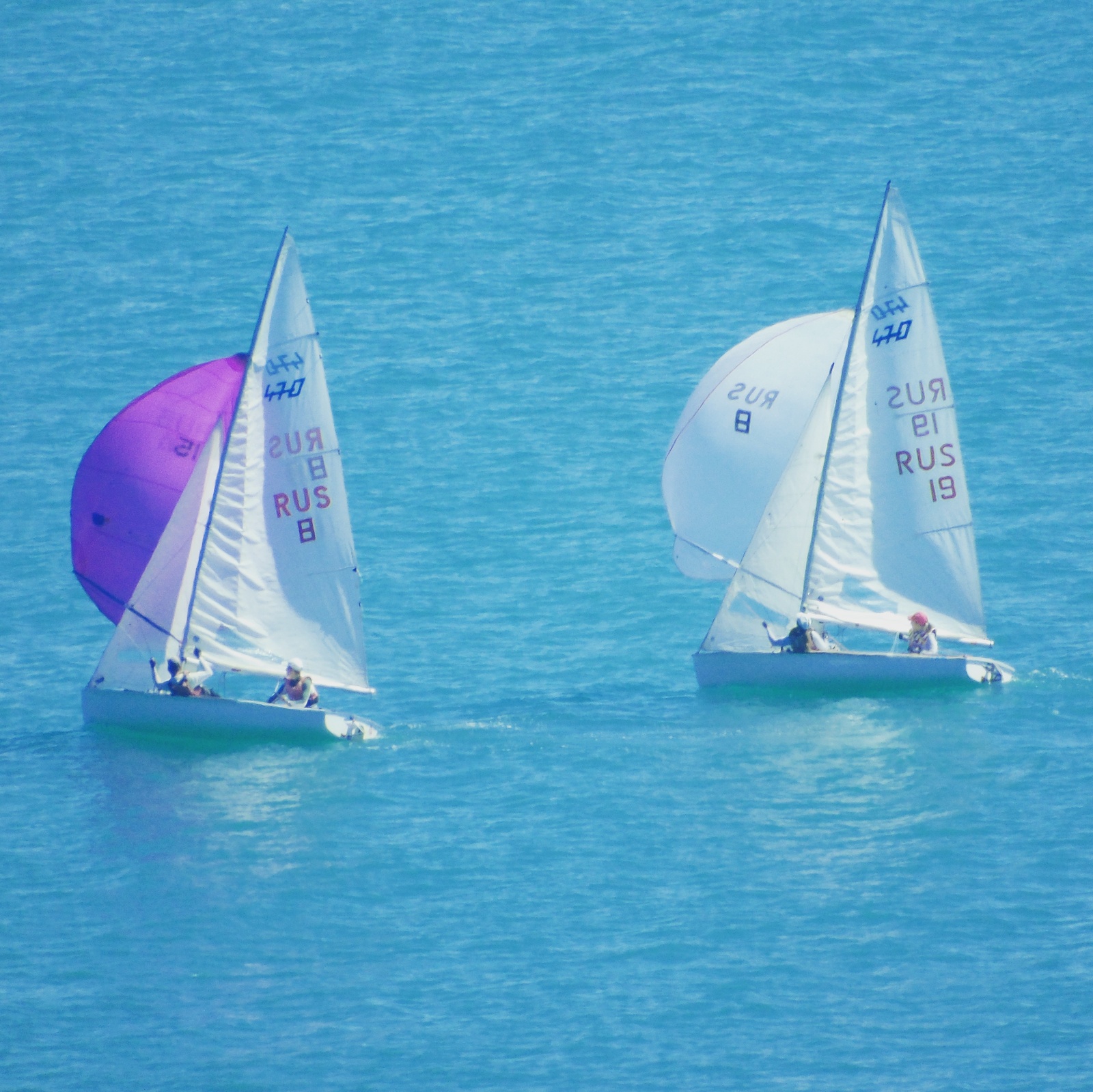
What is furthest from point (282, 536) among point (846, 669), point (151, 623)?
point (846, 669)

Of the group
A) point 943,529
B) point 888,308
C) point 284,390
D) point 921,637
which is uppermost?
point 888,308

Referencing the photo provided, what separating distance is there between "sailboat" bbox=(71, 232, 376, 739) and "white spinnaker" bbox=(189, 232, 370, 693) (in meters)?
0.02

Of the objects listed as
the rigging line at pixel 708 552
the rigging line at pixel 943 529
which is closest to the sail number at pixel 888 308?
the rigging line at pixel 943 529

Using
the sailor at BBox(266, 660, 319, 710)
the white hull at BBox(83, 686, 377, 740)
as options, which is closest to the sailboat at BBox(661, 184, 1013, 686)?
the white hull at BBox(83, 686, 377, 740)

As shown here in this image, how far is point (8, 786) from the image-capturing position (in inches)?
1441

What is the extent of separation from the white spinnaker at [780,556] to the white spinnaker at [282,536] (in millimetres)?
6677

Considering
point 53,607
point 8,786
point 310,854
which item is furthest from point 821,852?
point 53,607

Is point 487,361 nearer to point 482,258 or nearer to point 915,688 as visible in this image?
point 482,258

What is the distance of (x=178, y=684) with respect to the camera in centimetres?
3688

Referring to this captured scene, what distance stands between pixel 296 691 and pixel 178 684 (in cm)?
200

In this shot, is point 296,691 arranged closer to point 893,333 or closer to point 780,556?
point 780,556

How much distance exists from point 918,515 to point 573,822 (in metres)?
9.31

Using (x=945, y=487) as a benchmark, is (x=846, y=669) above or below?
below

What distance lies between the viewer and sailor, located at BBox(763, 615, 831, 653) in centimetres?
3838
